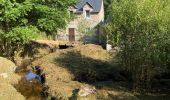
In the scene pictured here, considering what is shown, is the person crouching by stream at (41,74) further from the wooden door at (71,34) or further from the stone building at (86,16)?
the wooden door at (71,34)

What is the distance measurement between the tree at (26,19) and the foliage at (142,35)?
1326cm

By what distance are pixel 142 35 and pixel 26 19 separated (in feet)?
62.2

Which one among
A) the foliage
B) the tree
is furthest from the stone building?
the foliage

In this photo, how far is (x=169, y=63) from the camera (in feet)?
111

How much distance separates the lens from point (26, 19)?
156 feet

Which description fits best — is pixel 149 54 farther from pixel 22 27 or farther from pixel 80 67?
pixel 22 27

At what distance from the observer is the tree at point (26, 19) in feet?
146

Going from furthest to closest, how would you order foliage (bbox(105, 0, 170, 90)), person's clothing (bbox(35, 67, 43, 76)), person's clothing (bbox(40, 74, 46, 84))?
person's clothing (bbox(35, 67, 43, 76)) → person's clothing (bbox(40, 74, 46, 84)) → foliage (bbox(105, 0, 170, 90))

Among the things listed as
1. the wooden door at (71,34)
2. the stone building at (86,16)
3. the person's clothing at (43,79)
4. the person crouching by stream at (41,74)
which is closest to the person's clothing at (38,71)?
the person crouching by stream at (41,74)

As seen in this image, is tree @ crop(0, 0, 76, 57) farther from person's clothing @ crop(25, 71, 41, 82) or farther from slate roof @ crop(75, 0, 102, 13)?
slate roof @ crop(75, 0, 102, 13)

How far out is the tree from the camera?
146ft

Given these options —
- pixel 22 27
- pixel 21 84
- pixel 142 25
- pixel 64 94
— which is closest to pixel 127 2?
pixel 142 25

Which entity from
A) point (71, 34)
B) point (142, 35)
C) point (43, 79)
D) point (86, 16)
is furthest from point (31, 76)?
point (86, 16)

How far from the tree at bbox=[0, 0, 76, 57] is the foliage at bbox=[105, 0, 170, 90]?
13.3 metres
